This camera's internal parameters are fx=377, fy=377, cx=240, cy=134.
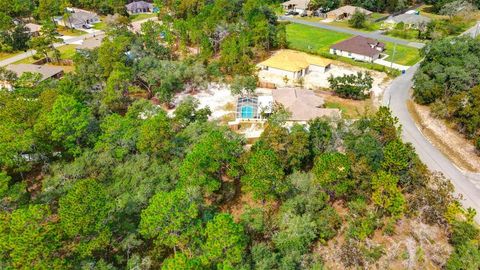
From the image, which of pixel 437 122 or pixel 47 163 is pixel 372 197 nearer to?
pixel 437 122

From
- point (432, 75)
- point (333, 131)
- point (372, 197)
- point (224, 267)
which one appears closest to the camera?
point (224, 267)

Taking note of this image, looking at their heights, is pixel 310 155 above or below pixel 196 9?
below

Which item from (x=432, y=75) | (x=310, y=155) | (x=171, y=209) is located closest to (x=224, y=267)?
(x=171, y=209)

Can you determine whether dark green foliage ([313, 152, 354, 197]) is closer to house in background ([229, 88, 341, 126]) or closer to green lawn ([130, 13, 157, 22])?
house in background ([229, 88, 341, 126])

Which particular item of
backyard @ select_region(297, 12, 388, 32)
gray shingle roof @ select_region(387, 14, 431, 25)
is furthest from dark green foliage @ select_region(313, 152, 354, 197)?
backyard @ select_region(297, 12, 388, 32)

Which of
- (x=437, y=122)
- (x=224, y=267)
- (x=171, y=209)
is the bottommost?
(x=437, y=122)

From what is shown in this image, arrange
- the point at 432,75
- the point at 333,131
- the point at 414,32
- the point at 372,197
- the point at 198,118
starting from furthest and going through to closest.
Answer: the point at 414,32 < the point at 432,75 < the point at 198,118 < the point at 333,131 < the point at 372,197

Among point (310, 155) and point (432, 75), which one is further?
point (432, 75)
